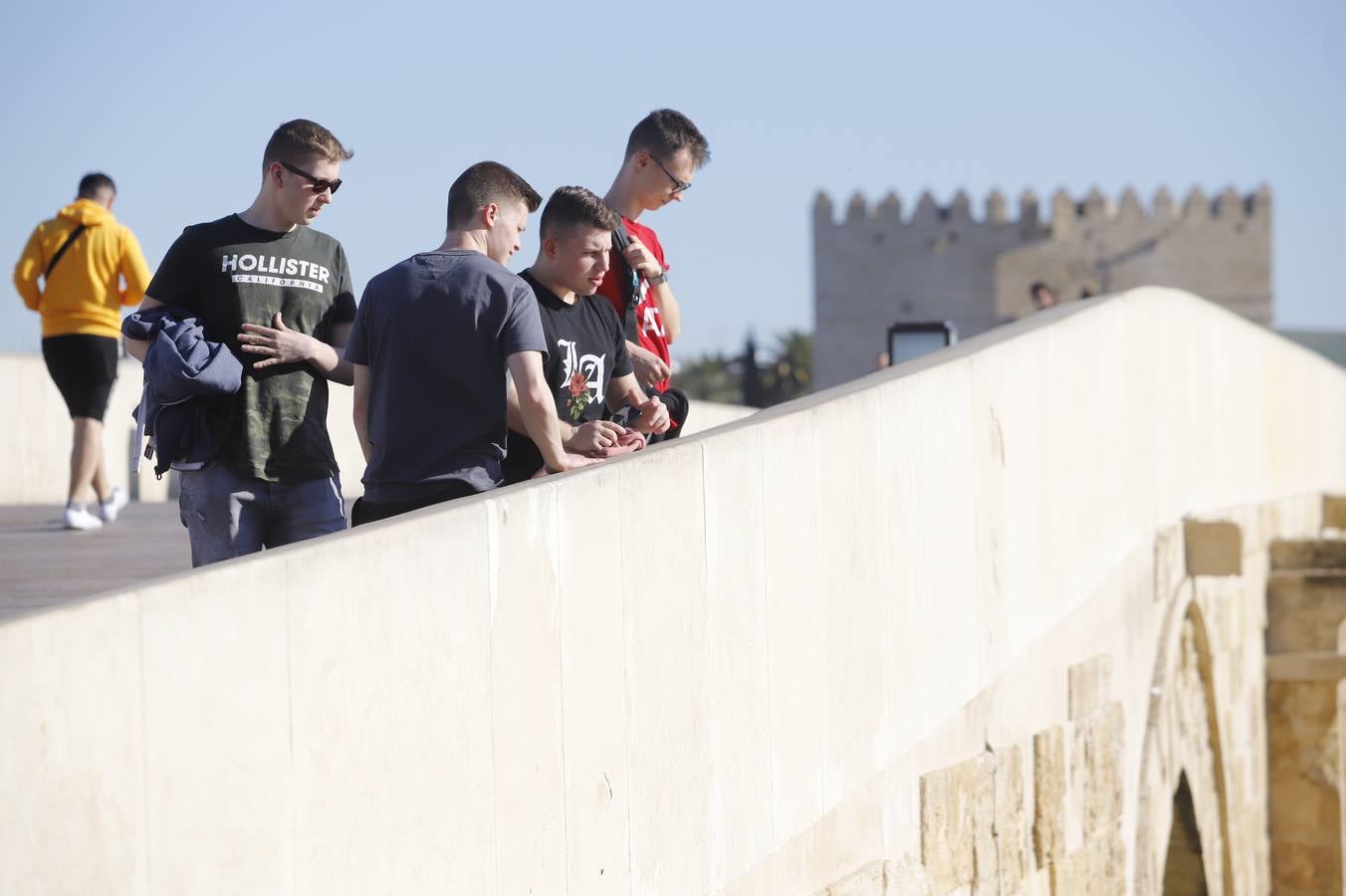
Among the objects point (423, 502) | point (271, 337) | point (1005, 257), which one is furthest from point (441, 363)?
point (1005, 257)

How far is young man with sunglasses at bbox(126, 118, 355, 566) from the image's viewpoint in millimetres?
3705

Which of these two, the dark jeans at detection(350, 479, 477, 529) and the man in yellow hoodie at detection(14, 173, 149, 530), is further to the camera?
the man in yellow hoodie at detection(14, 173, 149, 530)

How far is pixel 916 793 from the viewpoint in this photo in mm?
4680

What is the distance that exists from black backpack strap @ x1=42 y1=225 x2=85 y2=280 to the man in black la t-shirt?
393 centimetres

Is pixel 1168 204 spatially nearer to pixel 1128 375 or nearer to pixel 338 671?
pixel 1128 375

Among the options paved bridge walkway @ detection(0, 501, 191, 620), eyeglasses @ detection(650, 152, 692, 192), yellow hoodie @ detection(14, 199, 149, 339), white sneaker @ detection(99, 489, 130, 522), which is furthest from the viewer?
white sneaker @ detection(99, 489, 130, 522)

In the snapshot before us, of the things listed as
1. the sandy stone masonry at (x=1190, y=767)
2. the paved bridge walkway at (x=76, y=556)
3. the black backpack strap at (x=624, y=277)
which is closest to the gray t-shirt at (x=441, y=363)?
the black backpack strap at (x=624, y=277)

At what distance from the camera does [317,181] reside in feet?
12.1

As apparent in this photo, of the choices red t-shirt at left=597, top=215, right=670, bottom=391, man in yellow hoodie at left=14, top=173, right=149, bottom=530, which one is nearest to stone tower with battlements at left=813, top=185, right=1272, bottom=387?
man in yellow hoodie at left=14, top=173, right=149, bottom=530

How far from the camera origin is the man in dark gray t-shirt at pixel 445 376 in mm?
3520

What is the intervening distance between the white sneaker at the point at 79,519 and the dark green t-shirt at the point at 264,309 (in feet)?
15.6

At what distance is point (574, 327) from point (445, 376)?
487 mm

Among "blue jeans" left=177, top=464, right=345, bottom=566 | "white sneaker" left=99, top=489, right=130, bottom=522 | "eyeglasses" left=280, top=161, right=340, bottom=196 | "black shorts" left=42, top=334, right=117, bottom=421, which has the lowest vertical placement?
"white sneaker" left=99, top=489, right=130, bottom=522

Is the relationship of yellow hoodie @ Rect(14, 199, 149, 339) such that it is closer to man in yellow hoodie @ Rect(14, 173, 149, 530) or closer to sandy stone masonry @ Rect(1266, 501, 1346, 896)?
man in yellow hoodie @ Rect(14, 173, 149, 530)
